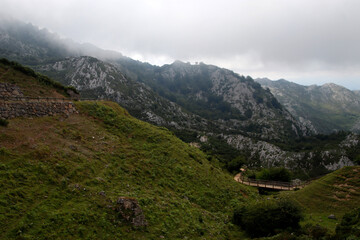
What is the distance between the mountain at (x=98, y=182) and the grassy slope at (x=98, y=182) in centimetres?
7

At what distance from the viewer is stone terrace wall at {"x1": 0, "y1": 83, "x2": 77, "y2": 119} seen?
22.8 meters

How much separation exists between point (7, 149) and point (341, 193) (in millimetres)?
41735

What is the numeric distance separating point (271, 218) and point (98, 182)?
17.9 metres

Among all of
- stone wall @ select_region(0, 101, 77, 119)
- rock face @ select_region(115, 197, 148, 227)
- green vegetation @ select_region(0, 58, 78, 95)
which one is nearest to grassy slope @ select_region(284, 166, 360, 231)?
rock face @ select_region(115, 197, 148, 227)

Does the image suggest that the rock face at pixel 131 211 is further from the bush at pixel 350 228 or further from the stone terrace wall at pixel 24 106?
the stone terrace wall at pixel 24 106

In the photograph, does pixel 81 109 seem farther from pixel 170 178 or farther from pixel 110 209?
pixel 110 209

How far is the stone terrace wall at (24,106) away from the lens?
22812 millimetres

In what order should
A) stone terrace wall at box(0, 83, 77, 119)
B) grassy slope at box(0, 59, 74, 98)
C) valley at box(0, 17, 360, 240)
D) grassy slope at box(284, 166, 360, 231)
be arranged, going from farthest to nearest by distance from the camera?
grassy slope at box(0, 59, 74, 98) < grassy slope at box(284, 166, 360, 231) < stone terrace wall at box(0, 83, 77, 119) < valley at box(0, 17, 360, 240)

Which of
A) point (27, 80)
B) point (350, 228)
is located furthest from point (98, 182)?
point (27, 80)

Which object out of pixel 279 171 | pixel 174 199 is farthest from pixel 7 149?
pixel 279 171

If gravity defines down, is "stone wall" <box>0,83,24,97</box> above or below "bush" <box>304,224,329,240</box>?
above

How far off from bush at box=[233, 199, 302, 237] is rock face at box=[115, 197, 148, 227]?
12366 millimetres

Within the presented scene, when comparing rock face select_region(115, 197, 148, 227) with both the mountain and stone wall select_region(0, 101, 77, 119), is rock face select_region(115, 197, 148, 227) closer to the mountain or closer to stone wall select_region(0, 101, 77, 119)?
the mountain

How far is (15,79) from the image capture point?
1262 inches
